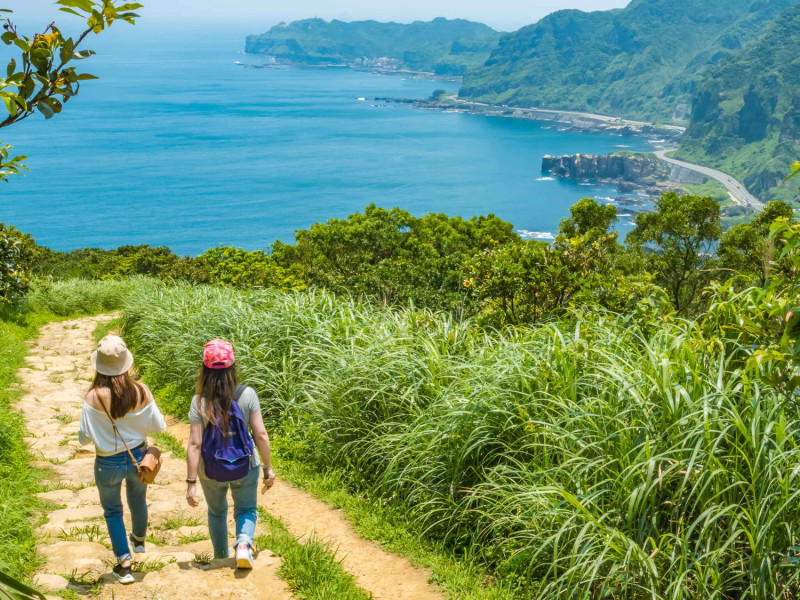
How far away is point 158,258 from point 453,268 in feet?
51.9

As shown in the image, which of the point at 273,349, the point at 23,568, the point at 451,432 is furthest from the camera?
the point at 273,349

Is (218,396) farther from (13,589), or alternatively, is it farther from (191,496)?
(13,589)

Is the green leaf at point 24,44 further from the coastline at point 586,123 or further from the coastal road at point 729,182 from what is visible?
the coastline at point 586,123

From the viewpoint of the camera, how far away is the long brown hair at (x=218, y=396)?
4.07m

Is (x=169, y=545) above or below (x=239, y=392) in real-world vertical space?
below

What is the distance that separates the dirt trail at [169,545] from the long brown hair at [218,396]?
33.3 inches

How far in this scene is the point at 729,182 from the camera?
139125 millimetres

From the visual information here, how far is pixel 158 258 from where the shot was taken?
1352 inches

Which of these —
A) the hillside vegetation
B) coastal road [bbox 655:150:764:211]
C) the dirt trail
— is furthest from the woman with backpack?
coastal road [bbox 655:150:764:211]

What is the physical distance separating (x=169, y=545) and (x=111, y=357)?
1.48 metres

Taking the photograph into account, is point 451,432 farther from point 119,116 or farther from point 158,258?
point 119,116

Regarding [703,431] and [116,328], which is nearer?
[703,431]

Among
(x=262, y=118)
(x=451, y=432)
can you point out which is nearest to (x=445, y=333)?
(x=451, y=432)

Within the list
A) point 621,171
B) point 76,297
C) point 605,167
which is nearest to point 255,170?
point 605,167
